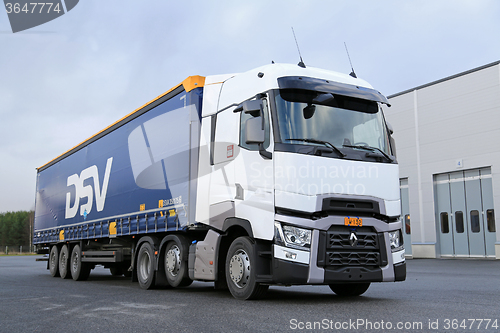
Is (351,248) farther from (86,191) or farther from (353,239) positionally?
(86,191)

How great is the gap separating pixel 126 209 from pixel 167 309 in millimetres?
5282

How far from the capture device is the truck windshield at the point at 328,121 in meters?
7.57

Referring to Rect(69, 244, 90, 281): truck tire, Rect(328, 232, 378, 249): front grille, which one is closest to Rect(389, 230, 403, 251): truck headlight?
Rect(328, 232, 378, 249): front grille

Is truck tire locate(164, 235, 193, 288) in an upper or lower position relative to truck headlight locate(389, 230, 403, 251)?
lower

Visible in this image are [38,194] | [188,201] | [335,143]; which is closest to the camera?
[335,143]

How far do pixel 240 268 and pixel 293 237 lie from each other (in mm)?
1178

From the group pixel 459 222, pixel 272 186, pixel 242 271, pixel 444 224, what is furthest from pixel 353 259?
pixel 444 224

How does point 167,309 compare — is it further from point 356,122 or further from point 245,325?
point 356,122

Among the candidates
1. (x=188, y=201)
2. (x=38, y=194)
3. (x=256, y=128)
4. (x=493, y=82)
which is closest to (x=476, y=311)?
(x=256, y=128)

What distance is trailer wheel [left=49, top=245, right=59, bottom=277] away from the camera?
56.2ft

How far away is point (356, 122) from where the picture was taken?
810cm

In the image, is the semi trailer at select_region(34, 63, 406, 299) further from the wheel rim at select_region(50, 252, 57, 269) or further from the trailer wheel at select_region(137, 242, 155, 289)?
the wheel rim at select_region(50, 252, 57, 269)

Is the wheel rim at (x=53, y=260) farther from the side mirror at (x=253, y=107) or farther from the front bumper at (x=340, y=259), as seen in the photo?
the front bumper at (x=340, y=259)

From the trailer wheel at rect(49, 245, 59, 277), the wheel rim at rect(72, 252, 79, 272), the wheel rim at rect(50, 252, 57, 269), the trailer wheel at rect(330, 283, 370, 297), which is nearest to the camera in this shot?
the trailer wheel at rect(330, 283, 370, 297)
